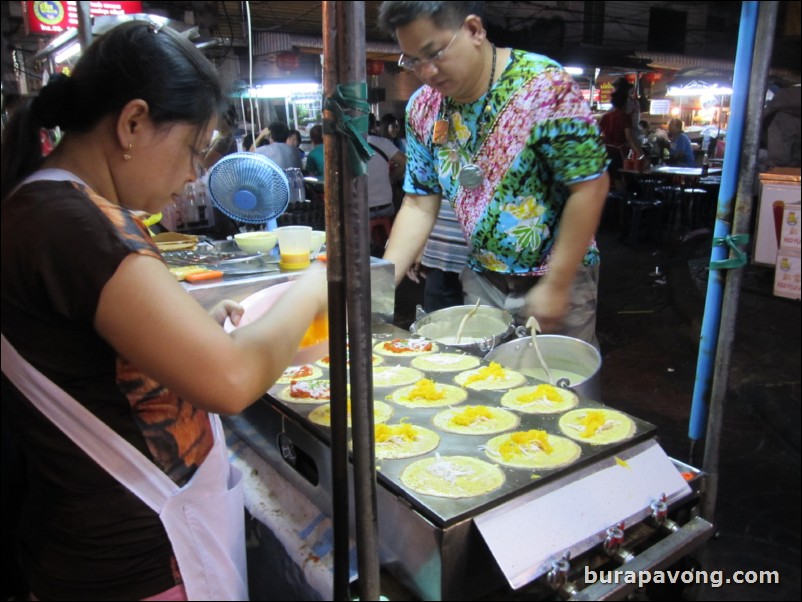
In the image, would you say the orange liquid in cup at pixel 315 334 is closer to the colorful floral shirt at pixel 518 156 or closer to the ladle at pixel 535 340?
the ladle at pixel 535 340

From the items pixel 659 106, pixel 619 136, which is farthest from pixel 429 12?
pixel 659 106

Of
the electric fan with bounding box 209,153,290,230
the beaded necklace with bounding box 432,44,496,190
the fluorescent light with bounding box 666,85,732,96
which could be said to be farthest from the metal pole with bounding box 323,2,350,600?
the fluorescent light with bounding box 666,85,732,96

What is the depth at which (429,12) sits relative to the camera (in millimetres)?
2055

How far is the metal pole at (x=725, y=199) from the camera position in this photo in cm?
173

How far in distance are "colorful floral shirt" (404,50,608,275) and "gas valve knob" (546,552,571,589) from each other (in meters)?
1.36

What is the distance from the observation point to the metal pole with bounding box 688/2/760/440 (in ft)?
5.66

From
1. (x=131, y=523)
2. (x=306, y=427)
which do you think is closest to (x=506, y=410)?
(x=306, y=427)

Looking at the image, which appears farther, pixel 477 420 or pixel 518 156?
pixel 518 156

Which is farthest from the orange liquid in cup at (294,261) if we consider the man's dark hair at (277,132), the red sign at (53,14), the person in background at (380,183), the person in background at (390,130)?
the person in background at (390,130)

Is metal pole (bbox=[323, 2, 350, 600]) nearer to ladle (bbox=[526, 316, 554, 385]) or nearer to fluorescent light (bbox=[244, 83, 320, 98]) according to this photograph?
ladle (bbox=[526, 316, 554, 385])

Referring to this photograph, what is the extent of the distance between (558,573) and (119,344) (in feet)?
3.11

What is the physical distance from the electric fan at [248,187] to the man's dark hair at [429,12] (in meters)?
0.84

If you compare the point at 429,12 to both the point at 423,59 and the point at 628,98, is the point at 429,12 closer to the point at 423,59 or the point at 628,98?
the point at 423,59

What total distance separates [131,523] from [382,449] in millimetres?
610
